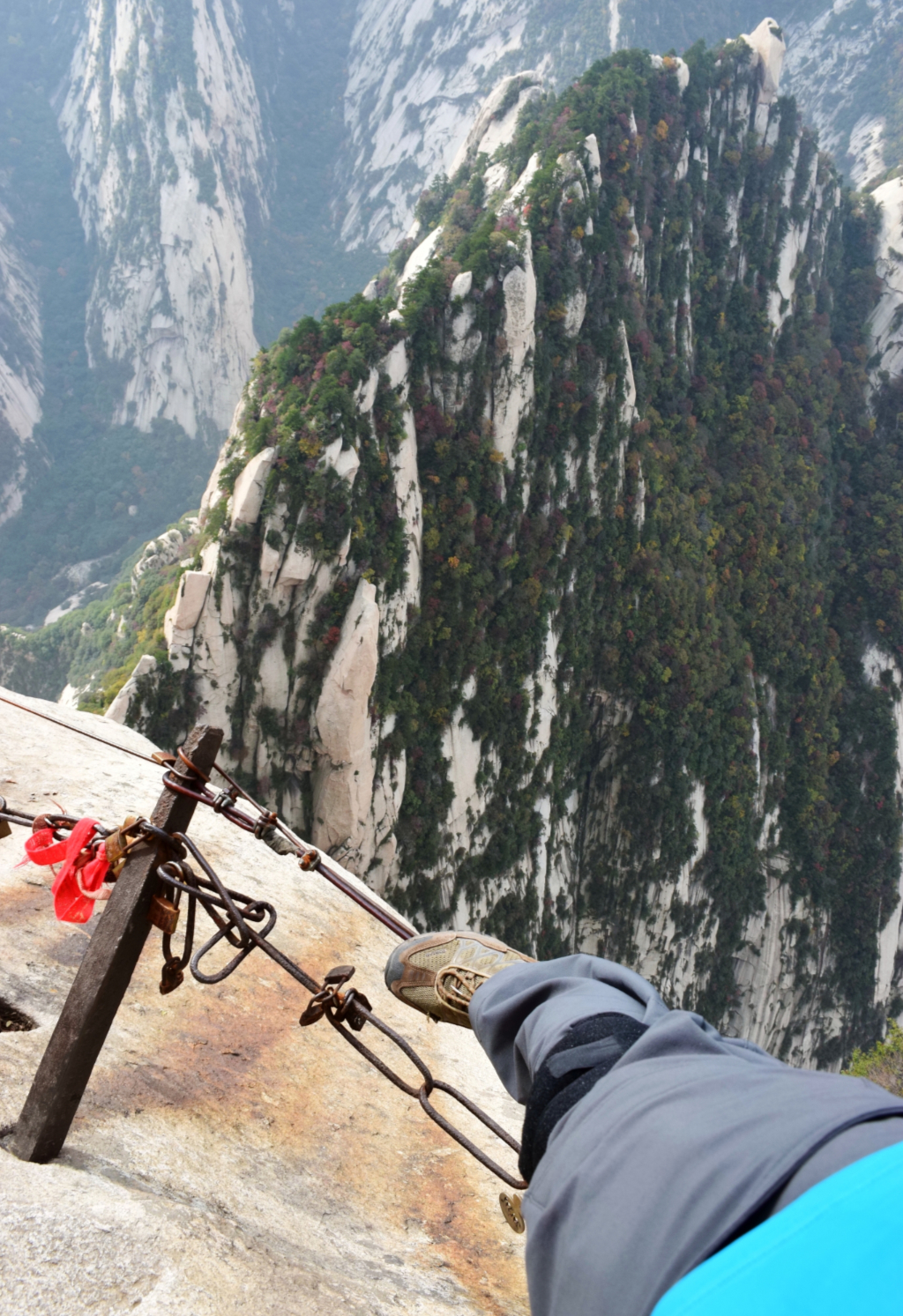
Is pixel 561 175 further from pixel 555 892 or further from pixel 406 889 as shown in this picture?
pixel 555 892

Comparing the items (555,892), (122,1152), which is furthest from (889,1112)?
(555,892)

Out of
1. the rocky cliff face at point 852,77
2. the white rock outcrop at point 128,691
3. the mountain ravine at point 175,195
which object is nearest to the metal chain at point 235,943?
the white rock outcrop at point 128,691

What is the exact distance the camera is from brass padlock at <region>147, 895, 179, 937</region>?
2.67 m

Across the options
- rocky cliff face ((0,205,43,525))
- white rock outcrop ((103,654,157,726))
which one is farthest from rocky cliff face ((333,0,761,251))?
white rock outcrop ((103,654,157,726))

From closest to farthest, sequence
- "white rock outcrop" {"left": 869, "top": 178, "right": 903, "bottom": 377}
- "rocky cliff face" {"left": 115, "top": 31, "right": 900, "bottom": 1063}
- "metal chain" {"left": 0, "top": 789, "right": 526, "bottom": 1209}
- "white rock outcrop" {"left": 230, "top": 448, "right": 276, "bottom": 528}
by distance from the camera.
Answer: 1. "metal chain" {"left": 0, "top": 789, "right": 526, "bottom": 1209}
2. "white rock outcrop" {"left": 230, "top": 448, "right": 276, "bottom": 528}
3. "rocky cliff face" {"left": 115, "top": 31, "right": 900, "bottom": 1063}
4. "white rock outcrop" {"left": 869, "top": 178, "right": 903, "bottom": 377}

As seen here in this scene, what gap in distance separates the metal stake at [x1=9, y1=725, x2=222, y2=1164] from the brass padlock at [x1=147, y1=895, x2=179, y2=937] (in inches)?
1.3

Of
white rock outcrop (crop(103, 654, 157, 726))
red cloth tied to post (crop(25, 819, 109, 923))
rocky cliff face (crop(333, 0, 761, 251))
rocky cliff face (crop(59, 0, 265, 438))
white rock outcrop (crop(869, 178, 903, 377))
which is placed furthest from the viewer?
rocky cliff face (crop(333, 0, 761, 251))

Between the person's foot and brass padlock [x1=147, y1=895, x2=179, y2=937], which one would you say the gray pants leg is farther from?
the person's foot

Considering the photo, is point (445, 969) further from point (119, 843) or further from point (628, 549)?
point (628, 549)

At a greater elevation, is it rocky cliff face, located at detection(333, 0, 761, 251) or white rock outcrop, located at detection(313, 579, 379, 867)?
rocky cliff face, located at detection(333, 0, 761, 251)

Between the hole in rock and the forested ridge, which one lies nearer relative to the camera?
the hole in rock

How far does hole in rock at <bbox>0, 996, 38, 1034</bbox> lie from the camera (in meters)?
3.84

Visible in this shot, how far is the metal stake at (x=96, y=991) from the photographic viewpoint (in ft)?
8.89

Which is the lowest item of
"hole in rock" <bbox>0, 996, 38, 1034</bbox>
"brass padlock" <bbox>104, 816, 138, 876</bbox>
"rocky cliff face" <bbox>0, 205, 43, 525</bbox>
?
"hole in rock" <bbox>0, 996, 38, 1034</bbox>
